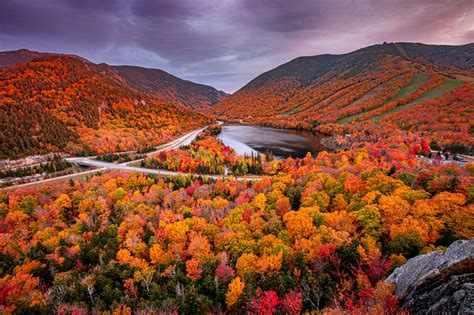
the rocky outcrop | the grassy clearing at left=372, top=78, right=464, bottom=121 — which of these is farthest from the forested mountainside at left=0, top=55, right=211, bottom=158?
the grassy clearing at left=372, top=78, right=464, bottom=121

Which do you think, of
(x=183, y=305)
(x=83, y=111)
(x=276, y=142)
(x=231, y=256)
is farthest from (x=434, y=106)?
(x=83, y=111)

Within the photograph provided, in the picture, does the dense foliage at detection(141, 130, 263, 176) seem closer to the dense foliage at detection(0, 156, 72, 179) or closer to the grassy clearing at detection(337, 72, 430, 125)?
the dense foliage at detection(0, 156, 72, 179)

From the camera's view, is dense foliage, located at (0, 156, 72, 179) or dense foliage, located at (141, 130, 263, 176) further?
dense foliage, located at (141, 130, 263, 176)

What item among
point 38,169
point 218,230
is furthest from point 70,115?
point 218,230

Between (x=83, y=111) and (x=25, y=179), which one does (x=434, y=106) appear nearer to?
(x=25, y=179)

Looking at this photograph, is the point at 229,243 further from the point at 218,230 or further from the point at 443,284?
the point at 443,284
